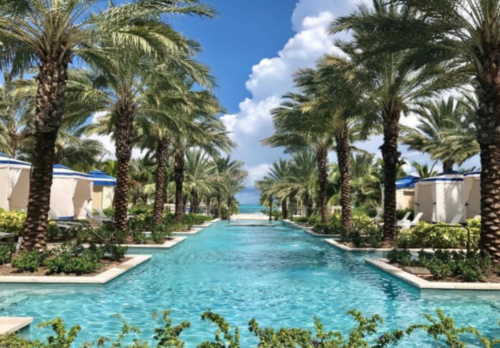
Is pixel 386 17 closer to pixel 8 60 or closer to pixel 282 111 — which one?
pixel 8 60

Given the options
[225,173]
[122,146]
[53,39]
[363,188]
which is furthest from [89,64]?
[225,173]

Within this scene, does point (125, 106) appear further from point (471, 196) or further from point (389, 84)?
point (471, 196)

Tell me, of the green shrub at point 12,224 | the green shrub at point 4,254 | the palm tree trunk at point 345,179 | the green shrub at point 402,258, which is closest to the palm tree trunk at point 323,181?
the palm tree trunk at point 345,179

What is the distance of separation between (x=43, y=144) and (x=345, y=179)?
15599mm

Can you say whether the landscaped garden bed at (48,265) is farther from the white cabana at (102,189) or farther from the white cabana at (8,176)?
the white cabana at (102,189)

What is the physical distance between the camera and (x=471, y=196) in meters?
23.0

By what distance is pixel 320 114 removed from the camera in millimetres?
18734

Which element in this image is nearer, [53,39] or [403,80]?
[53,39]

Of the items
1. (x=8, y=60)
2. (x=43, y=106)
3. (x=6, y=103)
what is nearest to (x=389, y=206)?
(x=43, y=106)

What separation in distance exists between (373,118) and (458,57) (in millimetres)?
5862

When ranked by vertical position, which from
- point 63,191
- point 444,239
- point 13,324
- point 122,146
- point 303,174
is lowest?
point 13,324

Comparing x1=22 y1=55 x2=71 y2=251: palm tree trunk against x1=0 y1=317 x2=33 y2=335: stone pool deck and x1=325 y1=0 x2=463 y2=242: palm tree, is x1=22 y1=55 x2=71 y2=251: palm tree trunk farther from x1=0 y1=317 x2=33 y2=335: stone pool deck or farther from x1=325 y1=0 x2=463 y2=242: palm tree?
x1=325 y1=0 x2=463 y2=242: palm tree

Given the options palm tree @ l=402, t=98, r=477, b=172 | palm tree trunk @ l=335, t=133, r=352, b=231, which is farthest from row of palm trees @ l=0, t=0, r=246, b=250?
palm tree @ l=402, t=98, r=477, b=172

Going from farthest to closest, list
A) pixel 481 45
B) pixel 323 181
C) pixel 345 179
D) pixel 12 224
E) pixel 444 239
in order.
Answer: pixel 323 181 → pixel 345 179 → pixel 444 239 → pixel 12 224 → pixel 481 45
